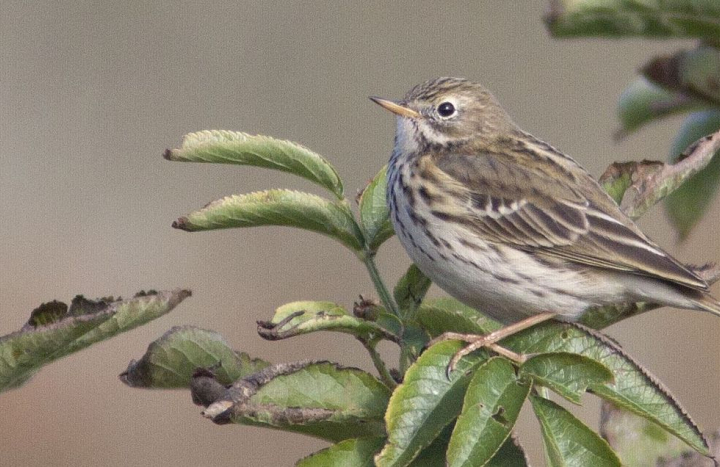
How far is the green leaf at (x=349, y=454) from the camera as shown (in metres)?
2.61

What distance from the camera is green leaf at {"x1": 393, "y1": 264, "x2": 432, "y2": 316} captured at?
3090mm

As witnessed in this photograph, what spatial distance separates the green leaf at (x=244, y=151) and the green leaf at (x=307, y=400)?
2.02ft

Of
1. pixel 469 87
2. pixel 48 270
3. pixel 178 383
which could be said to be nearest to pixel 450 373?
pixel 178 383

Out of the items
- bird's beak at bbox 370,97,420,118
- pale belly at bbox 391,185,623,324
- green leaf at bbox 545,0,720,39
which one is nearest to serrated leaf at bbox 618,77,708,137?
green leaf at bbox 545,0,720,39

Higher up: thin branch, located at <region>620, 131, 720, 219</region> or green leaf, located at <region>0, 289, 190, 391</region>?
thin branch, located at <region>620, 131, 720, 219</region>

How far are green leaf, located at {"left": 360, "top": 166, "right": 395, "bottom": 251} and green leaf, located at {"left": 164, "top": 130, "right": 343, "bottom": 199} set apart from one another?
271 mm

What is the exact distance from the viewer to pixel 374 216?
328cm

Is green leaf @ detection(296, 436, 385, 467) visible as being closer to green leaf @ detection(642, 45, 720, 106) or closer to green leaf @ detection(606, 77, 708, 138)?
green leaf @ detection(642, 45, 720, 106)

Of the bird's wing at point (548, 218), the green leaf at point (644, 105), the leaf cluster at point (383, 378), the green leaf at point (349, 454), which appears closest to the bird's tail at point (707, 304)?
the bird's wing at point (548, 218)

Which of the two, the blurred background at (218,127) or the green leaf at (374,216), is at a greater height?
the green leaf at (374,216)

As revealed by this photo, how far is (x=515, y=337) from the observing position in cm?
296

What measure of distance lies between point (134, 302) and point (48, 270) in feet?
25.0

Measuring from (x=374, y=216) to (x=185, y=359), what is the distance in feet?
2.37

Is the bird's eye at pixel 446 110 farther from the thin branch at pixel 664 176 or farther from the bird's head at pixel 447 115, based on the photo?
the thin branch at pixel 664 176
